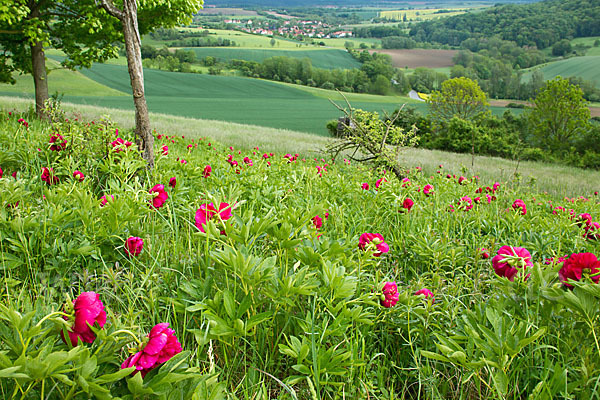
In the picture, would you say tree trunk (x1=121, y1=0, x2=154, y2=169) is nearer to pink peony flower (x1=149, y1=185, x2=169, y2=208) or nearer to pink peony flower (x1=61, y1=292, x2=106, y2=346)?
pink peony flower (x1=149, y1=185, x2=169, y2=208)

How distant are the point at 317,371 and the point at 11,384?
97 centimetres

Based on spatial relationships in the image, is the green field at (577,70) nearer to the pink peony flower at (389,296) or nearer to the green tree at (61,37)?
the green tree at (61,37)

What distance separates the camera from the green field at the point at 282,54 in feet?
239

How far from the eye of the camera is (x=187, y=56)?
227 feet

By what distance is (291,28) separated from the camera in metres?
132

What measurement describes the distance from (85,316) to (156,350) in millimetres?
214

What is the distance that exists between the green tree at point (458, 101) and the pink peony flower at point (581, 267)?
40.4 meters

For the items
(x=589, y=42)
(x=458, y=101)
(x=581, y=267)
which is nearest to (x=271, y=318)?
(x=581, y=267)

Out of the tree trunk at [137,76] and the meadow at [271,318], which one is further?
the tree trunk at [137,76]

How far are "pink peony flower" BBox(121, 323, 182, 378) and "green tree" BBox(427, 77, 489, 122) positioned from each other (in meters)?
41.2

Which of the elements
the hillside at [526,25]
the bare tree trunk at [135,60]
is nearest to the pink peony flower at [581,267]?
the bare tree trunk at [135,60]

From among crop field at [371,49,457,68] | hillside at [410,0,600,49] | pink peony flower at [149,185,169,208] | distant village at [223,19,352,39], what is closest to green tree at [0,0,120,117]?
pink peony flower at [149,185,169,208]

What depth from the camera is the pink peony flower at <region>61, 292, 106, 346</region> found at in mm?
983

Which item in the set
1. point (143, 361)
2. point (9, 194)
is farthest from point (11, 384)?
point (9, 194)
